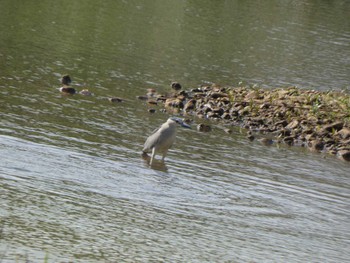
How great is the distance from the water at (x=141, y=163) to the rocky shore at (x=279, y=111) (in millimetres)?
648

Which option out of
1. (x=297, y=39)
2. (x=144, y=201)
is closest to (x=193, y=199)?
(x=144, y=201)

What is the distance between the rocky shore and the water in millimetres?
648

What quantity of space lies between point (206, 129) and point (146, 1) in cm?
2061

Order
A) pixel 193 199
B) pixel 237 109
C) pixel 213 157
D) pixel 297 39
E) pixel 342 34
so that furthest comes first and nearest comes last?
→ pixel 342 34
pixel 297 39
pixel 237 109
pixel 213 157
pixel 193 199

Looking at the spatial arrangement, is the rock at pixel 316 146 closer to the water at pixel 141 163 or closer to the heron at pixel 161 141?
the water at pixel 141 163

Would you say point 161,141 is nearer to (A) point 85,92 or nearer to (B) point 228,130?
(B) point 228,130

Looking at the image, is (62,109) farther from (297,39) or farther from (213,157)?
(297,39)

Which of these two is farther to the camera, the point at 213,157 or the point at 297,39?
the point at 297,39

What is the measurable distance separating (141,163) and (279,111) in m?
5.98

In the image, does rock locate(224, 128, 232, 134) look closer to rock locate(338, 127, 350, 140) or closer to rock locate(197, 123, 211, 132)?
rock locate(197, 123, 211, 132)

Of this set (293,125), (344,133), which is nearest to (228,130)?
(293,125)

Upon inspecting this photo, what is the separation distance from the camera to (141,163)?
1599 centimetres

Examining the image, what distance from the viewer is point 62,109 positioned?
19.5 metres

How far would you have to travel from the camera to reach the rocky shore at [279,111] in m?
19.8
